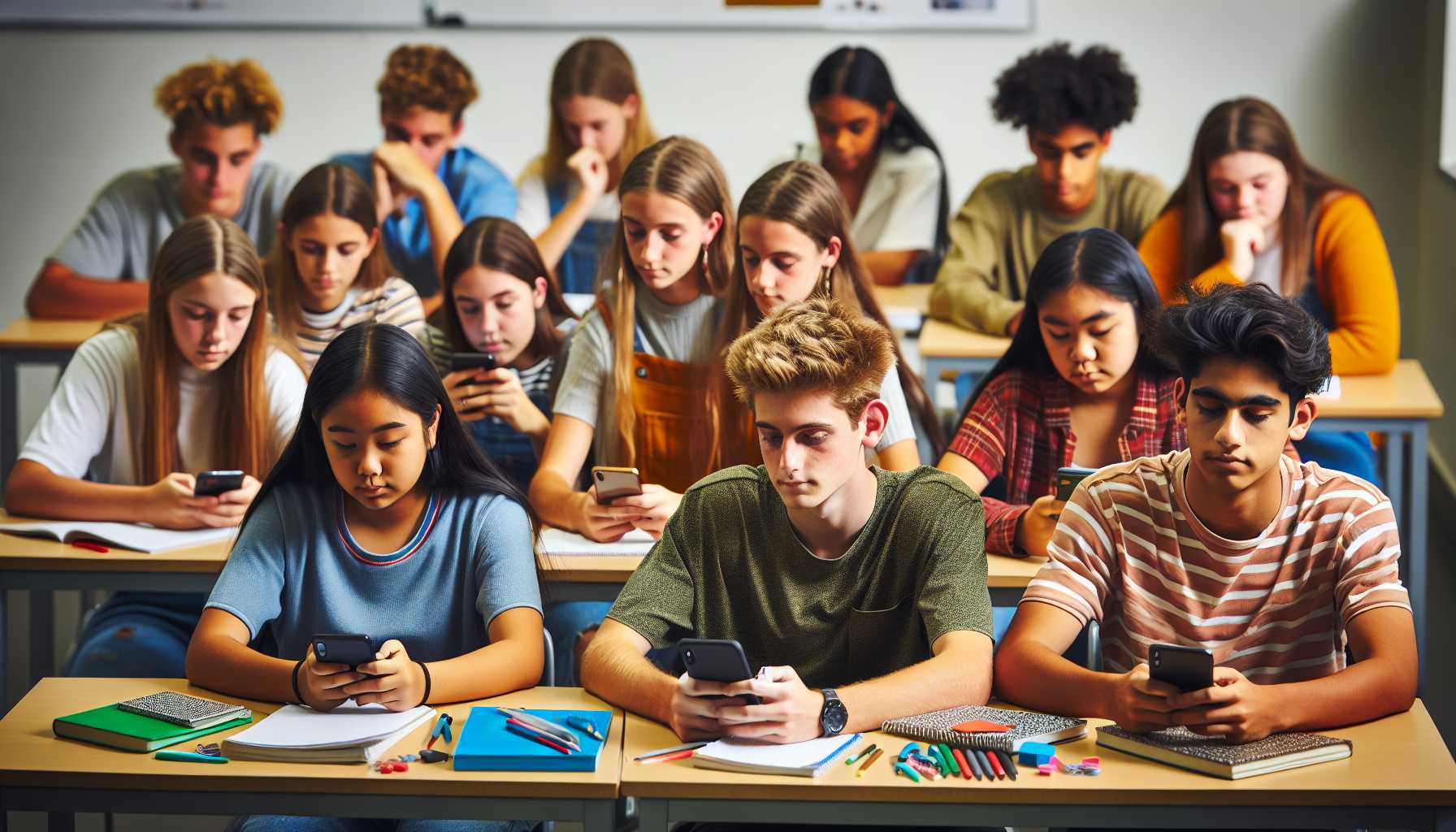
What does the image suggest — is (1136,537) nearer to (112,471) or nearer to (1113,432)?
(1113,432)

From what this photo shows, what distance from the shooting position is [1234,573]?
2254 mm

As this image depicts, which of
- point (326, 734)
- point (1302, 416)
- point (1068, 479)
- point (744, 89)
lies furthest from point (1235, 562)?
point (744, 89)

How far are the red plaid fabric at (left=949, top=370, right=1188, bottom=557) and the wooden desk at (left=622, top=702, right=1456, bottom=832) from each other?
1.14 m

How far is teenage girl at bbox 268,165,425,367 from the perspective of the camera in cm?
425

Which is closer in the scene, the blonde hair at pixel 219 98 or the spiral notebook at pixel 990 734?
the spiral notebook at pixel 990 734

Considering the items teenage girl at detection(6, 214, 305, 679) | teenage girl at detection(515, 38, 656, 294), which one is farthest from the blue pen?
teenage girl at detection(515, 38, 656, 294)

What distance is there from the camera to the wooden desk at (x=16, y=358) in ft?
16.2

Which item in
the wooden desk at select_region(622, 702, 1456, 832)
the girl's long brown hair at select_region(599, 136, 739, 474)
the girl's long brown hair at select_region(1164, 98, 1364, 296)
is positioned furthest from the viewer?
the girl's long brown hair at select_region(1164, 98, 1364, 296)

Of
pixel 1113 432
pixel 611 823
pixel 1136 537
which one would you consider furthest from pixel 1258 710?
pixel 1113 432

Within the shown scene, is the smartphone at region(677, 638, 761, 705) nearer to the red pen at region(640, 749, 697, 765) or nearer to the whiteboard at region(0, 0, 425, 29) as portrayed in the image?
the red pen at region(640, 749, 697, 765)

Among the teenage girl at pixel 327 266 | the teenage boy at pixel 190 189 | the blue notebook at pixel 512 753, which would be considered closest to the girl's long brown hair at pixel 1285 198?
the teenage girl at pixel 327 266

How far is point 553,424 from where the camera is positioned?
11.3 ft

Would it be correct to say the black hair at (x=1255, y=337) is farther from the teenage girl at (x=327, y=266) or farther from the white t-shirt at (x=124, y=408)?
the teenage girl at (x=327, y=266)

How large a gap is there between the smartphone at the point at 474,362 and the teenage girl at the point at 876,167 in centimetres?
241
